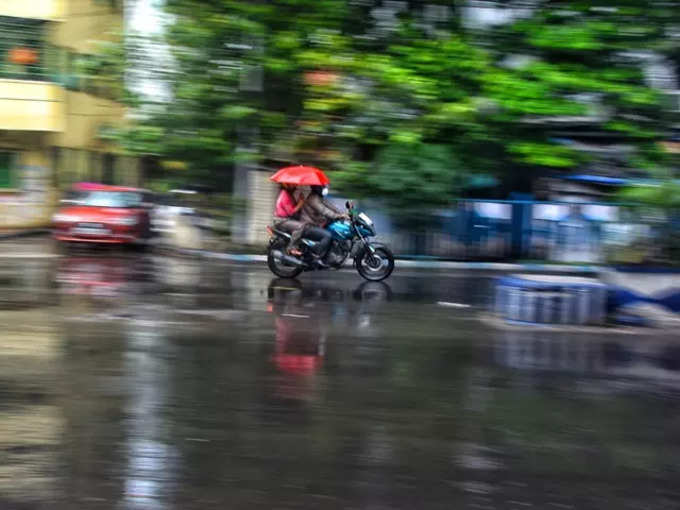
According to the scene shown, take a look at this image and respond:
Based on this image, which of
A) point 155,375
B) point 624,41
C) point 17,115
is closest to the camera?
point 155,375

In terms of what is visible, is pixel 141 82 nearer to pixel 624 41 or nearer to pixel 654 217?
pixel 624 41

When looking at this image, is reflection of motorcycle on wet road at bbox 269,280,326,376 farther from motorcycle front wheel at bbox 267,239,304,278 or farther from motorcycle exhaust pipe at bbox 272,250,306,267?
motorcycle front wheel at bbox 267,239,304,278

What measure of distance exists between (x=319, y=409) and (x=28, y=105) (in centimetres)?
1965

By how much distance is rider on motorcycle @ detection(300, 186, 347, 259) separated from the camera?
14453 millimetres

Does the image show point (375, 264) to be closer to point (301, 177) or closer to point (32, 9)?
point (301, 177)

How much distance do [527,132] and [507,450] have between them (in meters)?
12.0

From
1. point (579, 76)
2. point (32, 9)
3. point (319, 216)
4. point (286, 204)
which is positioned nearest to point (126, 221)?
point (286, 204)

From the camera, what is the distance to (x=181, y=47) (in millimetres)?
18438

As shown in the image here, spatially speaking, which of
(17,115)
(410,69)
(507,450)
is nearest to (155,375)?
(507,450)

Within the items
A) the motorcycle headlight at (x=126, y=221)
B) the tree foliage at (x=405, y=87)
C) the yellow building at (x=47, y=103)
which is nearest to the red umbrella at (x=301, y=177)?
the tree foliage at (x=405, y=87)

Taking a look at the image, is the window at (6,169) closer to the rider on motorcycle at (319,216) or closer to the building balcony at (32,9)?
the building balcony at (32,9)

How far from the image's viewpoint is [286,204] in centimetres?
1468

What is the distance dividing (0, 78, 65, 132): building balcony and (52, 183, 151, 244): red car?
5041 millimetres

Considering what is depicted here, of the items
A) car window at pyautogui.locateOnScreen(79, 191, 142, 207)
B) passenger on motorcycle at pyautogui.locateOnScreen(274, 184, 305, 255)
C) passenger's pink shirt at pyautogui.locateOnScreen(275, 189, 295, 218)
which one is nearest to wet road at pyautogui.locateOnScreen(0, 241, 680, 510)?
passenger on motorcycle at pyautogui.locateOnScreen(274, 184, 305, 255)
